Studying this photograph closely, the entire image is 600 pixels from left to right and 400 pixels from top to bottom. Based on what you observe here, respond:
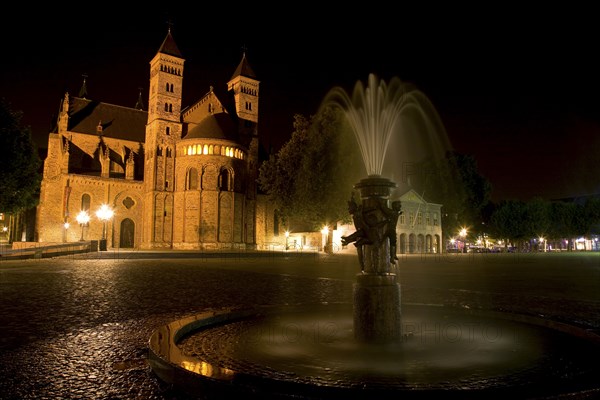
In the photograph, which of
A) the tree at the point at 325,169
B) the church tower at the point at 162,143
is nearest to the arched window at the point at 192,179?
the church tower at the point at 162,143

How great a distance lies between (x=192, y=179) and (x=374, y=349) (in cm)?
5539

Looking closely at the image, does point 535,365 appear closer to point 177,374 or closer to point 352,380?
point 352,380

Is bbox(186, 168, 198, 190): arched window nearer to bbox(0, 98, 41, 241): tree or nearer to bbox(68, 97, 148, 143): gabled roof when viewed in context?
bbox(68, 97, 148, 143): gabled roof

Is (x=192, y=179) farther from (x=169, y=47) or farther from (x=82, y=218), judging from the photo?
(x=169, y=47)

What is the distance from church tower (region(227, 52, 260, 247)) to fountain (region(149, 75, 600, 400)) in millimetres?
55796

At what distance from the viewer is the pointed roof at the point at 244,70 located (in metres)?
71.9

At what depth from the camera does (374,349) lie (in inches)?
262

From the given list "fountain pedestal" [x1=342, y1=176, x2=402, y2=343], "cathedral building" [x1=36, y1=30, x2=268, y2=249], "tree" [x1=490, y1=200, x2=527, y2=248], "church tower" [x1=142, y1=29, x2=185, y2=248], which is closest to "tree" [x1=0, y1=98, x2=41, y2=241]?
"cathedral building" [x1=36, y1=30, x2=268, y2=249]

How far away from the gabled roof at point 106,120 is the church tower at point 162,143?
794cm

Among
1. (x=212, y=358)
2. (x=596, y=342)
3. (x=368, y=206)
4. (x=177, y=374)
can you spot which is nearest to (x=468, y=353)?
(x=596, y=342)

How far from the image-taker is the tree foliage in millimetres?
38031

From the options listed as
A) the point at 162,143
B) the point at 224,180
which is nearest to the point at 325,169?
the point at 224,180

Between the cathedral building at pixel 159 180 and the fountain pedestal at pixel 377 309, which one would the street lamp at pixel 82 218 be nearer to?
the cathedral building at pixel 159 180

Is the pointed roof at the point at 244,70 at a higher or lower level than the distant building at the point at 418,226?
higher
